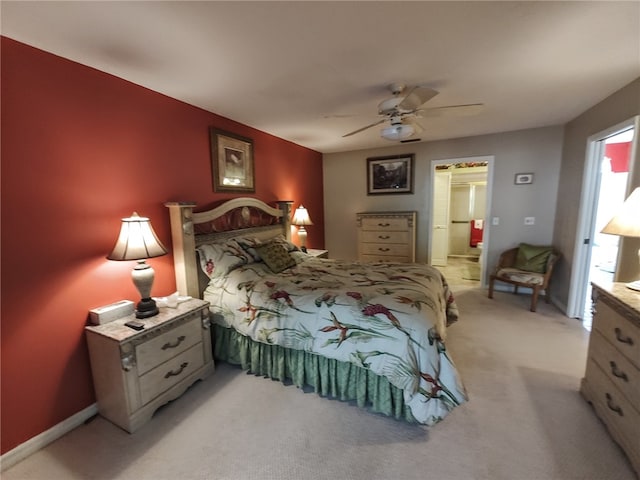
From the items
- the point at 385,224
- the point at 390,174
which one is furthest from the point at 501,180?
the point at 385,224

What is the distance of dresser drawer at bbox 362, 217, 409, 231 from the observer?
453 centimetres

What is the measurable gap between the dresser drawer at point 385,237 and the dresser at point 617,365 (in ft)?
8.90

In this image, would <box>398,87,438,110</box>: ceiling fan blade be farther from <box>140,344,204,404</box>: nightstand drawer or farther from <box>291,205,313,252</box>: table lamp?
<box>140,344,204,404</box>: nightstand drawer

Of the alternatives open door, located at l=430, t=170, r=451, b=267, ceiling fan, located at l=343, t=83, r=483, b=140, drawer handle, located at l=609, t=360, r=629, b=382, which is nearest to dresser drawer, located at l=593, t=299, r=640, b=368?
drawer handle, located at l=609, t=360, r=629, b=382

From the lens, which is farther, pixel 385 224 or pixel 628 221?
pixel 385 224

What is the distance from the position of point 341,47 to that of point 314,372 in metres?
2.23

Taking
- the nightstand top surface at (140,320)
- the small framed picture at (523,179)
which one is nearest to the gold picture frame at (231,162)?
the nightstand top surface at (140,320)

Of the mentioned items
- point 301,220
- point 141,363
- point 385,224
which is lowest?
point 141,363

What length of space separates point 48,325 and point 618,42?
3909 mm

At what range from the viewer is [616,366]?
5.35ft

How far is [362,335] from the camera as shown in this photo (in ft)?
6.12

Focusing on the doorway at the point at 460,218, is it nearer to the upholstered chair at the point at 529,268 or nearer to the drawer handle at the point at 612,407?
the upholstered chair at the point at 529,268

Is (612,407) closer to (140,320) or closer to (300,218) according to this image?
(140,320)

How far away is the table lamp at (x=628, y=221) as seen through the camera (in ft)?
5.45
